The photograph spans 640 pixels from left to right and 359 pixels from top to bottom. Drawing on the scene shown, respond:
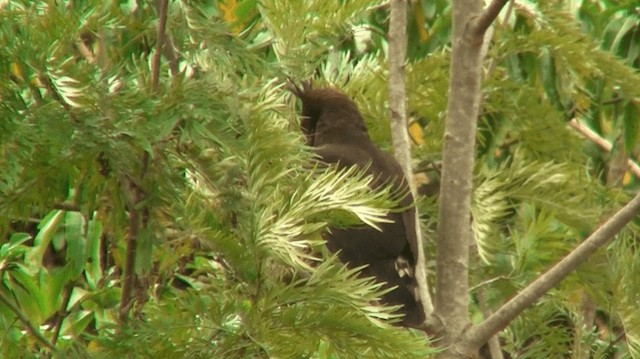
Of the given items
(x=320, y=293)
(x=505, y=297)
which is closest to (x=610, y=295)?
(x=505, y=297)

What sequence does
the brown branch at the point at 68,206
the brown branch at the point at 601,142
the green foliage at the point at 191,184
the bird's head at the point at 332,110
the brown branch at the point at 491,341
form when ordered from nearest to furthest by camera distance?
the green foliage at the point at 191,184, the brown branch at the point at 68,206, the brown branch at the point at 491,341, the bird's head at the point at 332,110, the brown branch at the point at 601,142

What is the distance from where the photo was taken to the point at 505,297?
8.97ft

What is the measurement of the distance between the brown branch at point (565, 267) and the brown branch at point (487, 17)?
17.2 inches

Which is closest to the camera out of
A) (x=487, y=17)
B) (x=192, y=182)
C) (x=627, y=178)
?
(x=192, y=182)

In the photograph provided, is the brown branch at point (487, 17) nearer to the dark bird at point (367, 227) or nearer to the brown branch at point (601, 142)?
the dark bird at point (367, 227)

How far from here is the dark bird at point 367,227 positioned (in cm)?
277

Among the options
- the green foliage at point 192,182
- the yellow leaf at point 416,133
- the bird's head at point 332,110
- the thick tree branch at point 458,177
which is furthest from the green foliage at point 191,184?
the yellow leaf at point 416,133

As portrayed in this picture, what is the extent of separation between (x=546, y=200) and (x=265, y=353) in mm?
1311

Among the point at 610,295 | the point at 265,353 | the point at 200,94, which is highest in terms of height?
the point at 200,94

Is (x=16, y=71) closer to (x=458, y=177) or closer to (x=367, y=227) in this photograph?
(x=458, y=177)

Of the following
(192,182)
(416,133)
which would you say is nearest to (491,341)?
(416,133)

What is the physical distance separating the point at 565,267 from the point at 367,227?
0.85m

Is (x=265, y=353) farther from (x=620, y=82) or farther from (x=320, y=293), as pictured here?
(x=620, y=82)

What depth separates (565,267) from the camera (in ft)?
6.82
